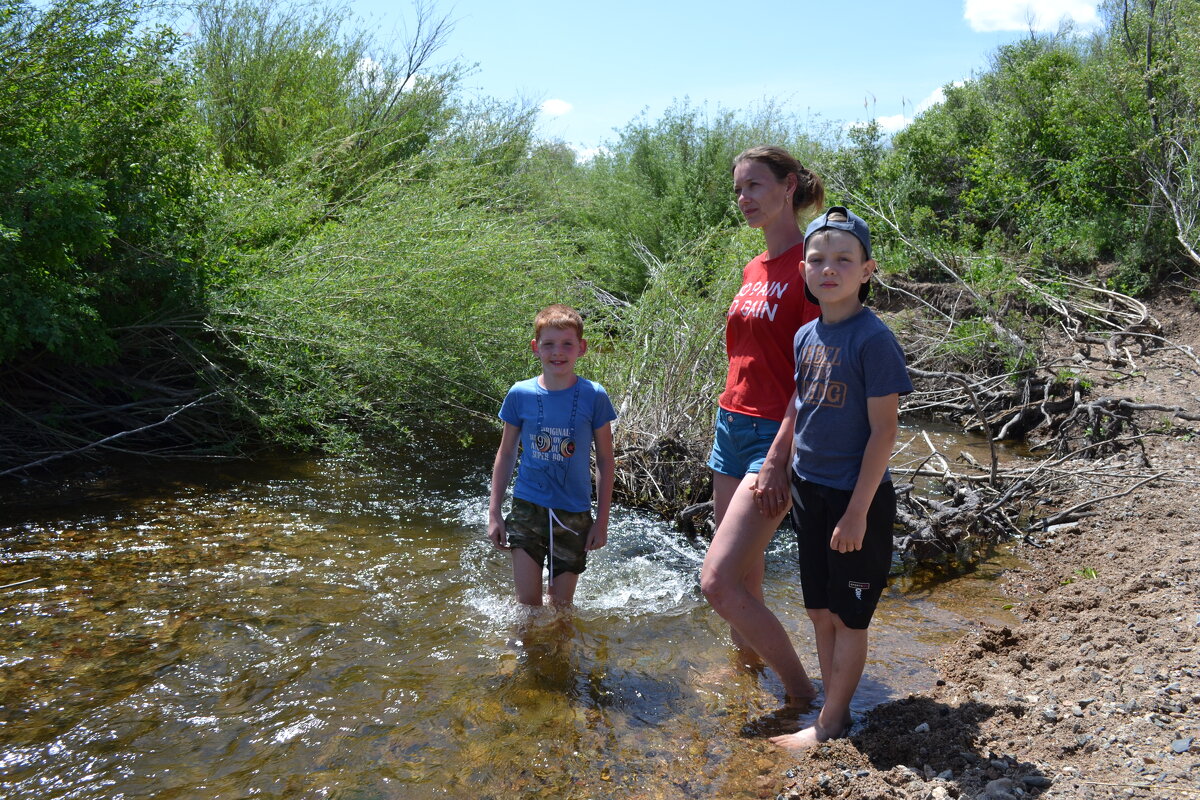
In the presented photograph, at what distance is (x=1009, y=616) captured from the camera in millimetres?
4582

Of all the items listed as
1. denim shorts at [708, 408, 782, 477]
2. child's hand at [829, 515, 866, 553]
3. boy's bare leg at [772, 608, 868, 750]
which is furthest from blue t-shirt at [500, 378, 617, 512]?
child's hand at [829, 515, 866, 553]

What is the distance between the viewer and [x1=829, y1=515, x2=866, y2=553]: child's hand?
2.72m

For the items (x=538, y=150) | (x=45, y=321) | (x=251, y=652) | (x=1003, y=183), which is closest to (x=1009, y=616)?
(x=251, y=652)

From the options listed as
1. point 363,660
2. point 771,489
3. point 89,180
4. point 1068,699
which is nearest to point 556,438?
point 771,489

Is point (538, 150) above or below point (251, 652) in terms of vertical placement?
above

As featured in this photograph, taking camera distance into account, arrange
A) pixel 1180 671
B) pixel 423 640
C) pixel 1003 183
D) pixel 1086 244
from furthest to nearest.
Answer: pixel 1003 183, pixel 1086 244, pixel 423 640, pixel 1180 671

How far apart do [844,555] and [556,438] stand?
1499 millimetres

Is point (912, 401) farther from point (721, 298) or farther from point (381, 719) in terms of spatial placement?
point (381, 719)

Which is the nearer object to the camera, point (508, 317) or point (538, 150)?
point (508, 317)

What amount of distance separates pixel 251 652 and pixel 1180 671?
386 centimetres

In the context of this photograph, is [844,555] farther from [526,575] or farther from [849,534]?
[526,575]

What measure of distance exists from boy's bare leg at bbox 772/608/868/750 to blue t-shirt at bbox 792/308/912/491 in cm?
51

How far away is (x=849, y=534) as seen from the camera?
2.73m

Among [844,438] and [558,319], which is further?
[558,319]
